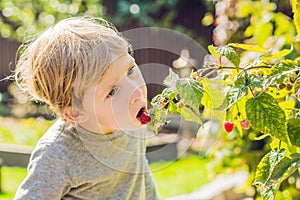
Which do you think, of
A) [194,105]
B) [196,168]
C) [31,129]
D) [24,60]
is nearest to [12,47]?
[31,129]

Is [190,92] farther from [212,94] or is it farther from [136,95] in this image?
[136,95]

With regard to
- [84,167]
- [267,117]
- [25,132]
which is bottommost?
[25,132]

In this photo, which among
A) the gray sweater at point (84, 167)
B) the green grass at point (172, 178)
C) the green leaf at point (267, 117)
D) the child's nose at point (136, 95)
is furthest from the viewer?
the green grass at point (172, 178)

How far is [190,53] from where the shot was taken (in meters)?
5.24

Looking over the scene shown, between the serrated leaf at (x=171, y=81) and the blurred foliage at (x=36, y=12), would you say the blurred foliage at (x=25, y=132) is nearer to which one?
the blurred foliage at (x=36, y=12)

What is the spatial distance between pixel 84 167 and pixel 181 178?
3.13 metres

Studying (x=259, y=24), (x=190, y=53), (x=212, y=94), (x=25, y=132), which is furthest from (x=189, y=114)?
(x=25, y=132)

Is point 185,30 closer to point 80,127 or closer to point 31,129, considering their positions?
point 31,129

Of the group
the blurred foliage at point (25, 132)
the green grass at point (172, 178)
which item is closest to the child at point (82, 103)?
the green grass at point (172, 178)

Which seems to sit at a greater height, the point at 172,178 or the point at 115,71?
the point at 115,71

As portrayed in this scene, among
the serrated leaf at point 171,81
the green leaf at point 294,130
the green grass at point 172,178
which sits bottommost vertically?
the green grass at point 172,178

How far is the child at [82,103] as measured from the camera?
1570 millimetres

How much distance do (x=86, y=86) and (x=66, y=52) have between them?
0.31 feet

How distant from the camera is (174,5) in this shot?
6836mm
